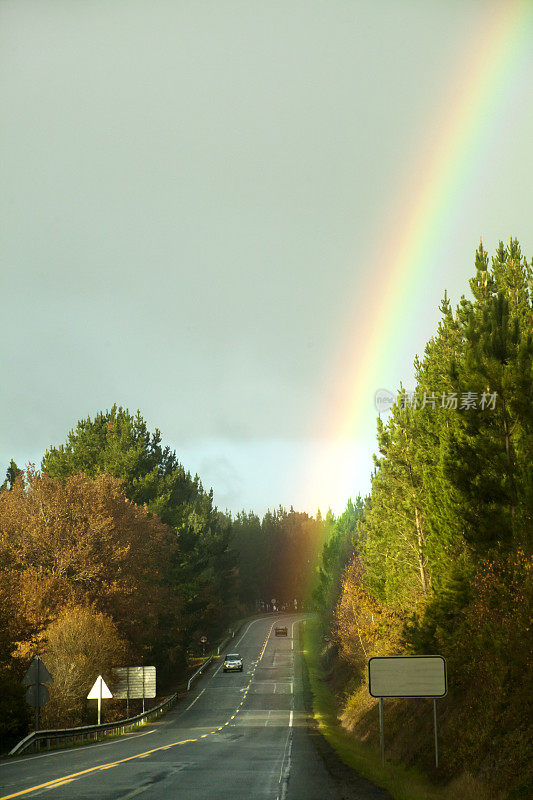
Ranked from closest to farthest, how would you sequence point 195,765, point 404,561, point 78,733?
point 195,765 < point 78,733 < point 404,561

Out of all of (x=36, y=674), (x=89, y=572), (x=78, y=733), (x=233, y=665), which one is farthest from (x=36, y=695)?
(x=233, y=665)

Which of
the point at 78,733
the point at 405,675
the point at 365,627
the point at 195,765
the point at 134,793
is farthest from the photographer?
the point at 365,627

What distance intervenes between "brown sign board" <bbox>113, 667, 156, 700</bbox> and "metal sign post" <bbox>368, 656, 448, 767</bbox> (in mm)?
31638

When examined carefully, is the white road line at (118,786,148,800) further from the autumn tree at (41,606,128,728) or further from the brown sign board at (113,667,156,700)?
the brown sign board at (113,667,156,700)

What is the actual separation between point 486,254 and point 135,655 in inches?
1515

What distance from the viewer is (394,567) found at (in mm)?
46375

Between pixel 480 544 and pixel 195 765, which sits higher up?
pixel 480 544

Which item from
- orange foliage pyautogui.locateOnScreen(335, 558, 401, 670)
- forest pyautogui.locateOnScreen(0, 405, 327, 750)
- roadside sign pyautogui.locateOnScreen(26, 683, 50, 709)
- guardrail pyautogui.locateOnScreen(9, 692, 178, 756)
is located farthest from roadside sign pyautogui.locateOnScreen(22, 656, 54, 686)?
orange foliage pyautogui.locateOnScreen(335, 558, 401, 670)

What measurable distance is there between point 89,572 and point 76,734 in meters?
16.4

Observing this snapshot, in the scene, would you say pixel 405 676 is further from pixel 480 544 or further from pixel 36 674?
pixel 36 674

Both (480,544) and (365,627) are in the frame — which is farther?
(365,627)

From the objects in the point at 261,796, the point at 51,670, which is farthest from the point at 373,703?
the point at 261,796

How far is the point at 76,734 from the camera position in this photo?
35281 mm

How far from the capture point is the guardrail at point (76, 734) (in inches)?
1114
